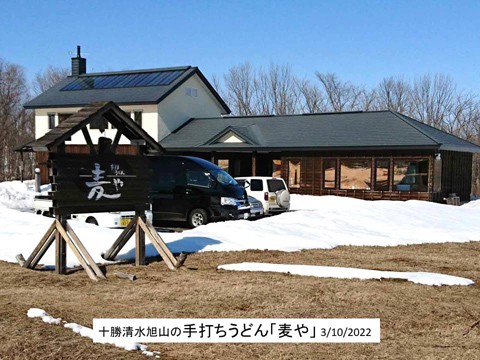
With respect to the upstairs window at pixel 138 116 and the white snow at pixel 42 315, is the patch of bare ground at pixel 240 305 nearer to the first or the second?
the white snow at pixel 42 315

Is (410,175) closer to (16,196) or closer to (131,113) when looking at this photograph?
(131,113)

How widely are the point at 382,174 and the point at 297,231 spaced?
51.6 feet

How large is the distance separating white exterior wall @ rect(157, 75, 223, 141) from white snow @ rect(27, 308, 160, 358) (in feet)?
104

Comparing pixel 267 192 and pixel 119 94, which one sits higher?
pixel 119 94

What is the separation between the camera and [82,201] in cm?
1068

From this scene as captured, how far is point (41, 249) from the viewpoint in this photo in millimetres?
10703

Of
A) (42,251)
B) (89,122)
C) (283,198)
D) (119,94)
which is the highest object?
(119,94)

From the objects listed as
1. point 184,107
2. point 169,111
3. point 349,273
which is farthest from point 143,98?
point 349,273

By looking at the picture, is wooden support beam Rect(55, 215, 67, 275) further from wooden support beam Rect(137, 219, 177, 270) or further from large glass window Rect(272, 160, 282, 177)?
large glass window Rect(272, 160, 282, 177)

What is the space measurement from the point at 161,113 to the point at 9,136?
32392mm

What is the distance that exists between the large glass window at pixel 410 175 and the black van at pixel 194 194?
1401cm

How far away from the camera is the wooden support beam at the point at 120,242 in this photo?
37.8 feet

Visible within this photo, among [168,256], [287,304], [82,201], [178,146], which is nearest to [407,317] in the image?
[287,304]

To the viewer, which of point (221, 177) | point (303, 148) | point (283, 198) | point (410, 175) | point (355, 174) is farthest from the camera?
point (303, 148)
